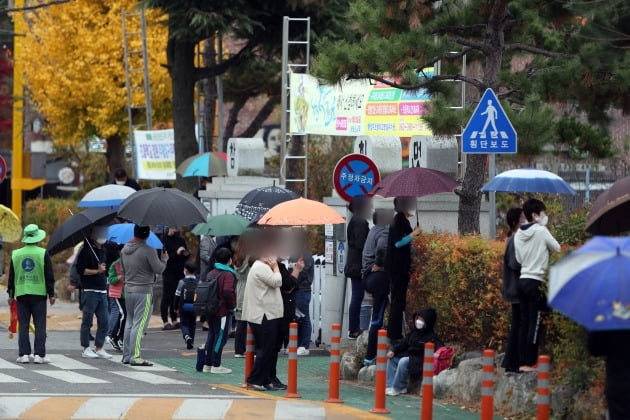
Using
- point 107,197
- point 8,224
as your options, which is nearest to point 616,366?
point 107,197

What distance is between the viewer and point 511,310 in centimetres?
1276

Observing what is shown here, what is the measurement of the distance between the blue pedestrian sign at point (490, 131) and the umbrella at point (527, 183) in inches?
32.3

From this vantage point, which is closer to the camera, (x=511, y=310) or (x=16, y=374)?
(x=511, y=310)

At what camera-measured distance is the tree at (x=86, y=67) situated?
1438 inches

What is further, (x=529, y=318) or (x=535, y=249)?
(x=529, y=318)

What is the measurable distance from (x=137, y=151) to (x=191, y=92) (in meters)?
3.28

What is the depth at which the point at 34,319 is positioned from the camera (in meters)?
16.3

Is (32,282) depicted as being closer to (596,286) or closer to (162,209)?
(162,209)

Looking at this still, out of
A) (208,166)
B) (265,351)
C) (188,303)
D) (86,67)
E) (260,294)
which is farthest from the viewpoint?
(86,67)

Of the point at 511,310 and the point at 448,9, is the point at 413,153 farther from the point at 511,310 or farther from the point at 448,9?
the point at 511,310

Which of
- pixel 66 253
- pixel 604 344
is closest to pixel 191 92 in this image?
pixel 66 253

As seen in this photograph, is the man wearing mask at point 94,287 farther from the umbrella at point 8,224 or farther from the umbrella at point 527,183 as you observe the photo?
the umbrella at point 527,183

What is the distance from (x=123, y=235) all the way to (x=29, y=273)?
74.2 inches

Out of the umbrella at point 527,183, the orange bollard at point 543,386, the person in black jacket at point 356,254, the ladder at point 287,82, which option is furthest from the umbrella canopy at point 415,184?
the ladder at point 287,82
